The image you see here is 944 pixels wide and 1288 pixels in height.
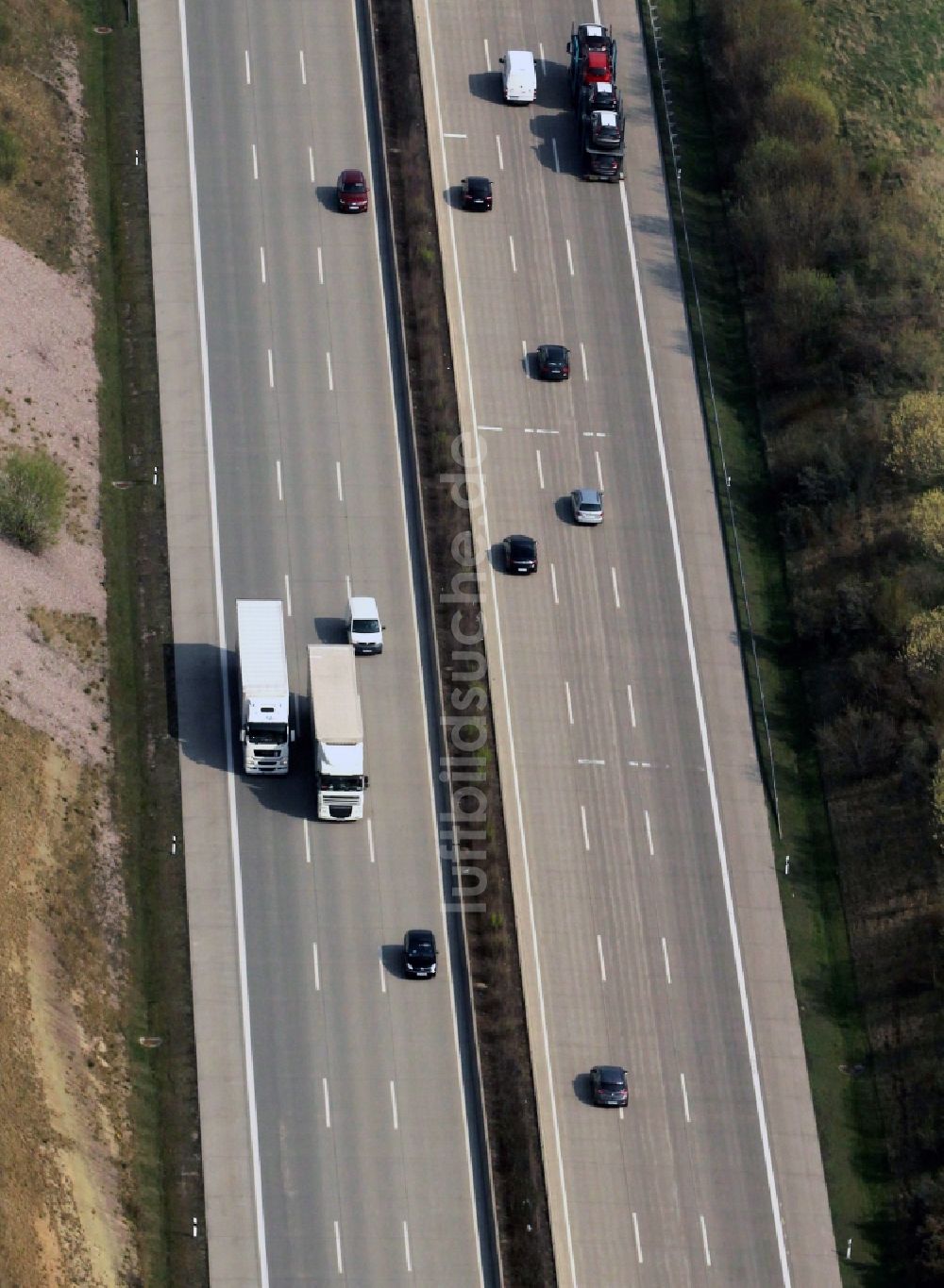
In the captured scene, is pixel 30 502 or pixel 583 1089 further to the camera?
pixel 30 502

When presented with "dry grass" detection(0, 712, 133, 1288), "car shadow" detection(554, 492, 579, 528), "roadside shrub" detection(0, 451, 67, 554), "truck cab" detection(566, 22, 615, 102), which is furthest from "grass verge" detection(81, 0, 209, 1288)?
"truck cab" detection(566, 22, 615, 102)

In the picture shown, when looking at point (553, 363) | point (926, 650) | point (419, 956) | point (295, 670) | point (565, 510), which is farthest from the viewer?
point (553, 363)

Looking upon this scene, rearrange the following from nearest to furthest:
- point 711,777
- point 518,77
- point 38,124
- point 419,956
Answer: point 419,956
point 711,777
point 38,124
point 518,77

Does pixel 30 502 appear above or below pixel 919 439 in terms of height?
below

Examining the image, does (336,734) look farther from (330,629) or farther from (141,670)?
(141,670)

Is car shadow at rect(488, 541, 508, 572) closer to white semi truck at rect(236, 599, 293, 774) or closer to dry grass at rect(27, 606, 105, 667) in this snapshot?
white semi truck at rect(236, 599, 293, 774)

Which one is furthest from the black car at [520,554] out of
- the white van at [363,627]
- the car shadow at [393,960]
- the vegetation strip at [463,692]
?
the car shadow at [393,960]

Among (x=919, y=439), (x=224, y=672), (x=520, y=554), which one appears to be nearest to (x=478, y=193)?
(x=520, y=554)

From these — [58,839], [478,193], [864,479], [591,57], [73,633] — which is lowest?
[58,839]
